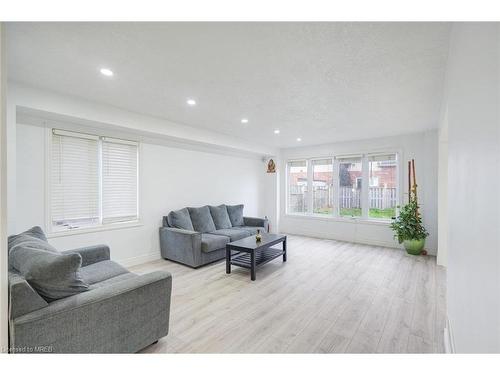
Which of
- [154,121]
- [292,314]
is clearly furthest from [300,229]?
[154,121]

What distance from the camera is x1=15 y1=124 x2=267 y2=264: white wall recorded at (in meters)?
2.91

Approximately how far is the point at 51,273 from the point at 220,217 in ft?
11.7

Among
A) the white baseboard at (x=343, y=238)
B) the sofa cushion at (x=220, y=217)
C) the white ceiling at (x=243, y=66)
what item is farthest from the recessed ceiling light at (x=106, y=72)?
the white baseboard at (x=343, y=238)

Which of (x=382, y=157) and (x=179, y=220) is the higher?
(x=382, y=157)

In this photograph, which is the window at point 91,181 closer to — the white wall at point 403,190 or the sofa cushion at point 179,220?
the sofa cushion at point 179,220

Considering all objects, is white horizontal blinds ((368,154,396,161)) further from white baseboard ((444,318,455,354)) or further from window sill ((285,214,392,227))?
white baseboard ((444,318,455,354))

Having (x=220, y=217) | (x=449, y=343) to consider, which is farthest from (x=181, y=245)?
(x=449, y=343)

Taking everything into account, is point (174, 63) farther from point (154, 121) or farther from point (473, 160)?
point (473, 160)

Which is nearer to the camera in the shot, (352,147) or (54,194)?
(54,194)

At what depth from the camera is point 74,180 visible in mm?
3309

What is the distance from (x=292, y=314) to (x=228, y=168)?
155 inches

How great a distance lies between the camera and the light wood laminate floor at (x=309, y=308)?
1.95 metres

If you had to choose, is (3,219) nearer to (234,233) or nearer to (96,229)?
(96,229)

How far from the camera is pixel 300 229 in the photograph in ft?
21.2
